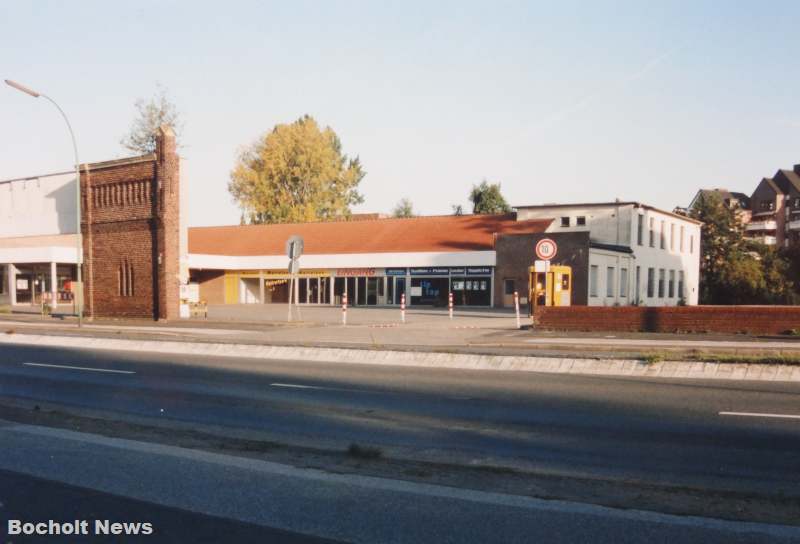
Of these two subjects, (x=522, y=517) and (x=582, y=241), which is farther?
(x=582, y=241)

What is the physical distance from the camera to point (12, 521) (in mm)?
4738

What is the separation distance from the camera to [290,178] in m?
70.9

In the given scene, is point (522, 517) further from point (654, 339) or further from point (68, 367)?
point (654, 339)

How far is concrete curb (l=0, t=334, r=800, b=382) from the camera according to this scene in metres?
13.2

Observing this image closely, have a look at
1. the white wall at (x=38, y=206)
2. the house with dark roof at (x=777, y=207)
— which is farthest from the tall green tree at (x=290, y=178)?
the house with dark roof at (x=777, y=207)

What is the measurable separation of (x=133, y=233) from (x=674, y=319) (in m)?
22.2

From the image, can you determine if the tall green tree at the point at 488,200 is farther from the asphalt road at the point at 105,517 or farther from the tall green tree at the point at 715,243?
the asphalt road at the point at 105,517

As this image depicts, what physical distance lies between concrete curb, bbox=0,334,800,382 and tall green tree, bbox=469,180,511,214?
6445cm

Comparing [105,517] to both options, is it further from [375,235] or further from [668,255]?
[668,255]

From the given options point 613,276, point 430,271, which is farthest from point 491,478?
point 613,276

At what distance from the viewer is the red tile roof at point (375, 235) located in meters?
48.2

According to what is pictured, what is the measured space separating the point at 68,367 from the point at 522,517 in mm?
13723

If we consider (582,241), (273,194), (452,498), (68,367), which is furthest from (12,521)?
(273,194)

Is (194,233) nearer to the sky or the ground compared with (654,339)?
nearer to the sky
